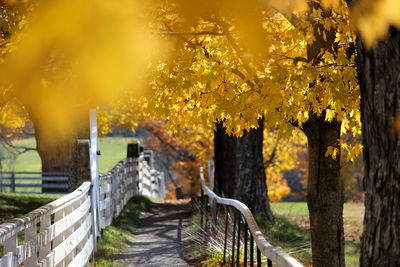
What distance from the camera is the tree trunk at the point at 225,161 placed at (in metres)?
16.9

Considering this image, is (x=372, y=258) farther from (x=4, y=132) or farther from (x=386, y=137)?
(x=4, y=132)

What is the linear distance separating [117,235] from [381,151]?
9899mm

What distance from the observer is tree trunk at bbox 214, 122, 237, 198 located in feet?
55.5

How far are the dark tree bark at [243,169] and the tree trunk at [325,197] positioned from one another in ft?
17.2

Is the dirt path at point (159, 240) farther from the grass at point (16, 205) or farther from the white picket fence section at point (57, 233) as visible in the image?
the grass at point (16, 205)

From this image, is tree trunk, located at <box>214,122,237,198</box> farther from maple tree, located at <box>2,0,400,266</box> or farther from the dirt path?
maple tree, located at <box>2,0,400,266</box>

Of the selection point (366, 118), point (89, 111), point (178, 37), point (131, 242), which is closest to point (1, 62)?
point (89, 111)

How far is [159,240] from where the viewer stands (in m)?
12.9

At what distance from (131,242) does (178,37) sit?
249 inches

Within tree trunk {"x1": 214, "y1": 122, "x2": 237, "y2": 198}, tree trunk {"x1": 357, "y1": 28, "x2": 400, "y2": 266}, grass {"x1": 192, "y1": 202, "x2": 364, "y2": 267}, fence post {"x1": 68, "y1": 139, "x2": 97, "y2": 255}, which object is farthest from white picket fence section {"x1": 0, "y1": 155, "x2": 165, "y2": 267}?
tree trunk {"x1": 214, "y1": 122, "x2": 237, "y2": 198}

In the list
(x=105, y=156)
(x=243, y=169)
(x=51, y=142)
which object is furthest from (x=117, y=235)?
(x=105, y=156)

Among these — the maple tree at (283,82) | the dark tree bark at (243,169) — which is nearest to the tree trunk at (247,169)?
the dark tree bark at (243,169)

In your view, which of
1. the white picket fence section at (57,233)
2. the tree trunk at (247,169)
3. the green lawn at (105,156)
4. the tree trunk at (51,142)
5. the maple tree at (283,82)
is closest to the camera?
the white picket fence section at (57,233)

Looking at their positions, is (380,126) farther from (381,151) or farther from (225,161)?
(225,161)
